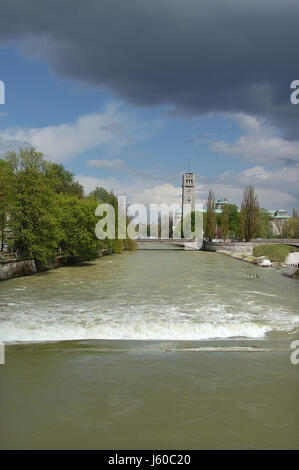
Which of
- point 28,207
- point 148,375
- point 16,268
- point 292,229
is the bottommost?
point 148,375

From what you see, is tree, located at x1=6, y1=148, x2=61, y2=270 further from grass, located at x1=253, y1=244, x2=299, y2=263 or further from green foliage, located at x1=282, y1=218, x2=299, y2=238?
green foliage, located at x1=282, y1=218, x2=299, y2=238

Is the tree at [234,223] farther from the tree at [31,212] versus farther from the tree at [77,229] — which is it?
the tree at [31,212]

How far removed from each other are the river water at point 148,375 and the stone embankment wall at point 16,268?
11121mm

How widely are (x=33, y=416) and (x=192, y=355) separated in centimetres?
576

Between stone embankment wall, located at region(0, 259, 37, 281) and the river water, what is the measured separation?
438 inches

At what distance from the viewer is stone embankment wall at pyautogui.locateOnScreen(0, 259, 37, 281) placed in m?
31.9

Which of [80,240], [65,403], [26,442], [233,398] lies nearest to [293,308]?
[233,398]

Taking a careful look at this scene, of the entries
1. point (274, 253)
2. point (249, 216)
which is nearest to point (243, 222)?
point (249, 216)

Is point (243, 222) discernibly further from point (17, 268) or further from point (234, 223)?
point (17, 268)

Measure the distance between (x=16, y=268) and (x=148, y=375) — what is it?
2626cm

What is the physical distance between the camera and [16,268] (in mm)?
33969

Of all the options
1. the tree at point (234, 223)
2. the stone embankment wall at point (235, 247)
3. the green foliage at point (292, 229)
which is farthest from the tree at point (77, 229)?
the green foliage at point (292, 229)

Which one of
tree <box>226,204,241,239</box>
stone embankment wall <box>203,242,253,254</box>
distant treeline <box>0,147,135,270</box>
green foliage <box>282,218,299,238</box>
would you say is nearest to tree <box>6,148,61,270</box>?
distant treeline <box>0,147,135,270</box>
